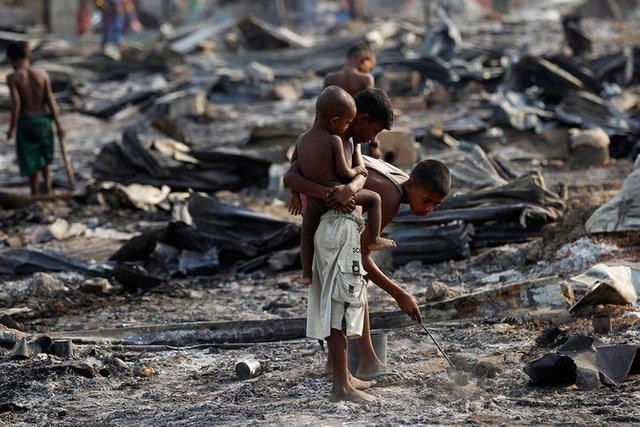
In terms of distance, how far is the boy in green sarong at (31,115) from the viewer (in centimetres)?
1063

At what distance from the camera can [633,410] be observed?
4445 millimetres

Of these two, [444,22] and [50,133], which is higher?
[444,22]

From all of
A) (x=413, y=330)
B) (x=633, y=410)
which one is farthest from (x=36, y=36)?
(x=633, y=410)

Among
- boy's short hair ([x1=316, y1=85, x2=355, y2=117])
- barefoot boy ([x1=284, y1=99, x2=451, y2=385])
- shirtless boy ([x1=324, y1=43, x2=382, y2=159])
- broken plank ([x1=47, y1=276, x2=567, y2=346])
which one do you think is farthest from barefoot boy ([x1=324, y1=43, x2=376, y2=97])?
boy's short hair ([x1=316, y1=85, x2=355, y2=117])

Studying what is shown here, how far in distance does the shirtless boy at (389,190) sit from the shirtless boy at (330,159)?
0.15ft

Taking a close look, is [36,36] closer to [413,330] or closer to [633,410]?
[413,330]

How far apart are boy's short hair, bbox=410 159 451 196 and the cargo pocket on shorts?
45 cm

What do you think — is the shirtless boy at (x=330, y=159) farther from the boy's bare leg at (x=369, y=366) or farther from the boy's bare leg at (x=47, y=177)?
the boy's bare leg at (x=47, y=177)

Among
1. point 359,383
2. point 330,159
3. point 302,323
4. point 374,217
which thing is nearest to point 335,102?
point 330,159

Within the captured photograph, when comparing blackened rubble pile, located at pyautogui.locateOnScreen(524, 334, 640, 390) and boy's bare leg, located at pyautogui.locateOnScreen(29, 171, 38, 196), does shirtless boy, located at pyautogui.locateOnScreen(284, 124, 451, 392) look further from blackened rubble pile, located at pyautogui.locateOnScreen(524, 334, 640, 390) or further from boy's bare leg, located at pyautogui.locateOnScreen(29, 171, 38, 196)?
boy's bare leg, located at pyautogui.locateOnScreen(29, 171, 38, 196)

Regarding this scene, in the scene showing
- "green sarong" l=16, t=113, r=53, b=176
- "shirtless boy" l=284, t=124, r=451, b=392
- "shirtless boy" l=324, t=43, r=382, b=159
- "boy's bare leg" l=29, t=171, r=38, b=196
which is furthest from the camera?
"boy's bare leg" l=29, t=171, r=38, b=196

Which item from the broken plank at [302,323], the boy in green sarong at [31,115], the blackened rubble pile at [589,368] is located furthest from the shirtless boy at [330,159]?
the boy in green sarong at [31,115]

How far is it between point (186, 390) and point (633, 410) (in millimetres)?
1953

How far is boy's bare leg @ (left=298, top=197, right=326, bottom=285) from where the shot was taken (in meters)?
4.68
